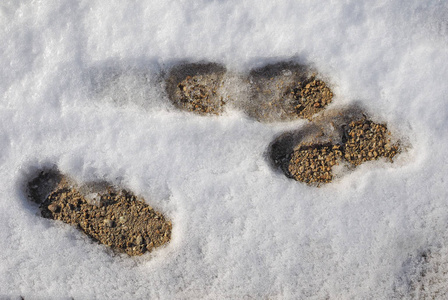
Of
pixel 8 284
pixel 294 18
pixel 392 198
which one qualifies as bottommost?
pixel 8 284

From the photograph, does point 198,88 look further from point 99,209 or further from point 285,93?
point 99,209

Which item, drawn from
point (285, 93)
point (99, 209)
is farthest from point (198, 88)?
point (99, 209)

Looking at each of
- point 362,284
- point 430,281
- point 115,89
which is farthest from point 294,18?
point 430,281

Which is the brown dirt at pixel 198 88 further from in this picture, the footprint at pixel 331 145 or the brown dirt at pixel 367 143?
the brown dirt at pixel 367 143

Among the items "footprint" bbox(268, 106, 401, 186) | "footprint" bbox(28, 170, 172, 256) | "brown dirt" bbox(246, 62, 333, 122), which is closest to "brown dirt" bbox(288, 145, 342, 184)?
"footprint" bbox(268, 106, 401, 186)

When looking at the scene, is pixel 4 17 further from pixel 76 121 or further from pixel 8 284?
pixel 8 284

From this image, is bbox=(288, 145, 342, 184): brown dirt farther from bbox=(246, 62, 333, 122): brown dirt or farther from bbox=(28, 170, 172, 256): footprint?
bbox=(28, 170, 172, 256): footprint
